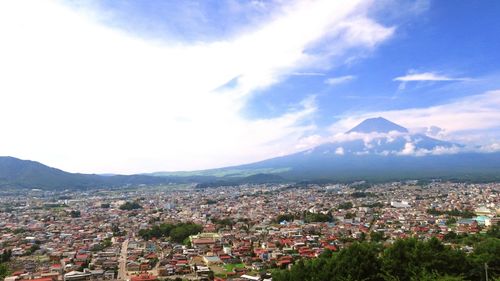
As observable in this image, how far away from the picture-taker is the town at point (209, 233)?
622 inches

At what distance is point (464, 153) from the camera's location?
127500 millimetres

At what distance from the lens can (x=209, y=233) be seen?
23.2 metres

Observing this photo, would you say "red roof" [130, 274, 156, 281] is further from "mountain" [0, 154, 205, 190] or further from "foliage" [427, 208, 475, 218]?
"mountain" [0, 154, 205, 190]

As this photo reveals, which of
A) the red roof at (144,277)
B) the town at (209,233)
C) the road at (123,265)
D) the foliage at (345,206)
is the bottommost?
the road at (123,265)

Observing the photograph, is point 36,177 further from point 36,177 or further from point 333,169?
point 333,169

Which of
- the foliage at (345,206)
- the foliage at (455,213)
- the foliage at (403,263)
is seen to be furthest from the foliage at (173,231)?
the foliage at (455,213)

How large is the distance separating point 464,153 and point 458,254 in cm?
13199

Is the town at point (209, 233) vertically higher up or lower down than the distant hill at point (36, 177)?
lower down

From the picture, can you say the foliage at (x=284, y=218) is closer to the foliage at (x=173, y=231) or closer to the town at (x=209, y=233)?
the town at (x=209, y=233)

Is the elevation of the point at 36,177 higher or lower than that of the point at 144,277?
higher

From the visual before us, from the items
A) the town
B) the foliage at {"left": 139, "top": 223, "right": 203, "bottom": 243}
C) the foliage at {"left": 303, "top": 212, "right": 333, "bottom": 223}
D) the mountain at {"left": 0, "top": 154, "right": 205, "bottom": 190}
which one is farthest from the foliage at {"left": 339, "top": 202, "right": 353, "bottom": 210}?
the mountain at {"left": 0, "top": 154, "right": 205, "bottom": 190}

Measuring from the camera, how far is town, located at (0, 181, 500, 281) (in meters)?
15.8

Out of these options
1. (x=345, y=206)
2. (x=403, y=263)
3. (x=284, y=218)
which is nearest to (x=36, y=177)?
(x=284, y=218)

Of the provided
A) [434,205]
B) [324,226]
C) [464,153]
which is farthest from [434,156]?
[324,226]
